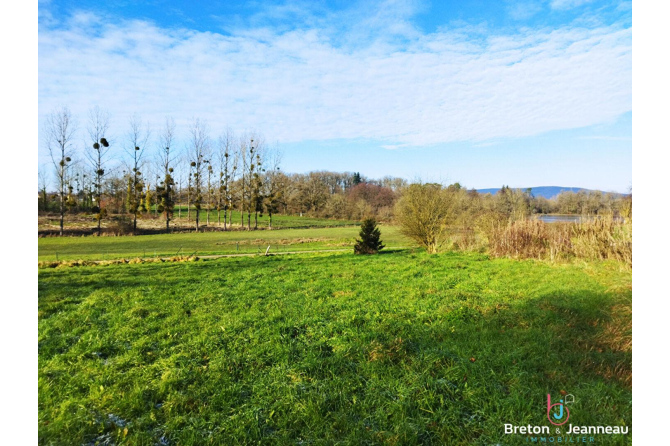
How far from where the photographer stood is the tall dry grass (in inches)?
320

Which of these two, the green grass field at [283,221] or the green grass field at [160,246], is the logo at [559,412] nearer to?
the green grass field at [160,246]

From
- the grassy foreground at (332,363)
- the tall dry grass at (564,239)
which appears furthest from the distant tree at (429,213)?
the grassy foreground at (332,363)

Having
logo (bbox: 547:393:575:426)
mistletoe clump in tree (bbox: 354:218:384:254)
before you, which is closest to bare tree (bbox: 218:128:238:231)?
mistletoe clump in tree (bbox: 354:218:384:254)

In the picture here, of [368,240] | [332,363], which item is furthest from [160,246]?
[332,363]

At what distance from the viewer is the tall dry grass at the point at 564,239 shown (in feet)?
26.7

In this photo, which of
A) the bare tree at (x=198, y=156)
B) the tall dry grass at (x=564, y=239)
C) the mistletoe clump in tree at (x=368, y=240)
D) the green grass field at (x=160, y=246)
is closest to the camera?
A: the tall dry grass at (x=564, y=239)

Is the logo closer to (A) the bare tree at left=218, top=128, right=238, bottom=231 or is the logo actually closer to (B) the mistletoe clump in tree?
(B) the mistletoe clump in tree

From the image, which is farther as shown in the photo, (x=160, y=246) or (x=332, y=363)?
(x=160, y=246)

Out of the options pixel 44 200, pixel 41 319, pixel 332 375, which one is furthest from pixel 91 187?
pixel 332 375

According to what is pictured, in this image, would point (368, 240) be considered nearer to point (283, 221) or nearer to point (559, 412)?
point (559, 412)

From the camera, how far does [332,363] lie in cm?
398

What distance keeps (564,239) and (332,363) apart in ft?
32.1

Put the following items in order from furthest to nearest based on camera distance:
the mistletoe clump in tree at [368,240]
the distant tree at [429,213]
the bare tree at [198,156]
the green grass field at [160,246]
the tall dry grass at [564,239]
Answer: the bare tree at [198,156]
the distant tree at [429,213]
the mistletoe clump in tree at [368,240]
the green grass field at [160,246]
the tall dry grass at [564,239]

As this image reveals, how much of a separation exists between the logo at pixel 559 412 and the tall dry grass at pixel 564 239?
5.98m
